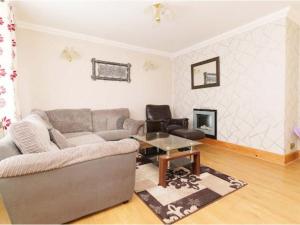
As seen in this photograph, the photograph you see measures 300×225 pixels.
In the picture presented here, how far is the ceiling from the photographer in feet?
8.08

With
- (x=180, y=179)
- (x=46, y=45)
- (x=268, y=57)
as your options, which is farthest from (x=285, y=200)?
(x=46, y=45)

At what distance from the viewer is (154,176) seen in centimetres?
230

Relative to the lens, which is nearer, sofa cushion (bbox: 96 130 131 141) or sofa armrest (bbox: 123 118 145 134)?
sofa cushion (bbox: 96 130 131 141)

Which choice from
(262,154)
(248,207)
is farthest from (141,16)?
(262,154)

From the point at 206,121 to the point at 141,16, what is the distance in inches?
102

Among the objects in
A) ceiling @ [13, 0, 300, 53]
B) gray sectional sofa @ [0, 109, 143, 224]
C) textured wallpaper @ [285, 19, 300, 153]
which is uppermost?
ceiling @ [13, 0, 300, 53]

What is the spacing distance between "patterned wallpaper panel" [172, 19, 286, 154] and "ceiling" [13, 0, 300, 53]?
34cm

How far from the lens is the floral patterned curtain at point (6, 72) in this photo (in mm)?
2033

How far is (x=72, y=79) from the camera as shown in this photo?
11.6ft

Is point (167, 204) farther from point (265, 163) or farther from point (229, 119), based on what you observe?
point (229, 119)

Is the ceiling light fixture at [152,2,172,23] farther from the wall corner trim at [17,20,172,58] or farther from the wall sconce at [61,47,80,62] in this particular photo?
the wall sconce at [61,47,80,62]

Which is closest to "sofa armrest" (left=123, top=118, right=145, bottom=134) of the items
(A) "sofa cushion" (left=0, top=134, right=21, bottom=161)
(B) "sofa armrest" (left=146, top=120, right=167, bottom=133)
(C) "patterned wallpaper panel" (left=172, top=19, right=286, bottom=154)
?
(B) "sofa armrest" (left=146, top=120, right=167, bottom=133)

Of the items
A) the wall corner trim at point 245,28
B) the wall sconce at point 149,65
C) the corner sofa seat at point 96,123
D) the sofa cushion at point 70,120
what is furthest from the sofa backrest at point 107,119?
the wall corner trim at point 245,28

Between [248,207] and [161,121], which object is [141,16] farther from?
[248,207]
